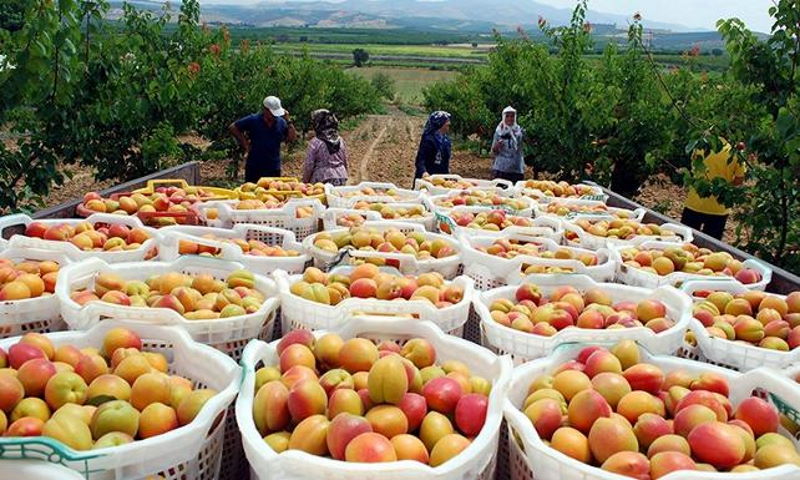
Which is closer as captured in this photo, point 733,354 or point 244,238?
point 733,354

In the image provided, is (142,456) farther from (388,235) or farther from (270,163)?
(270,163)

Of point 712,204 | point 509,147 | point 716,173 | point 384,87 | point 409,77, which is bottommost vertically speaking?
point 384,87

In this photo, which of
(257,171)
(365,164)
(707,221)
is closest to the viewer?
(707,221)

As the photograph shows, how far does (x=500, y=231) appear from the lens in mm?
4023

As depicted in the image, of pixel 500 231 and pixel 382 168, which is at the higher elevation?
pixel 500 231

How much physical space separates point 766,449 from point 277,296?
5.88 feet

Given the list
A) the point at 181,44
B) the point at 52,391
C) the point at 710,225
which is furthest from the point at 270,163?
the point at 52,391

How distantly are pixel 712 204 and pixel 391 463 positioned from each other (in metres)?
6.17

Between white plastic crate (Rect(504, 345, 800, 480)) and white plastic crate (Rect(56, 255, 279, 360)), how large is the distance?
1017 millimetres

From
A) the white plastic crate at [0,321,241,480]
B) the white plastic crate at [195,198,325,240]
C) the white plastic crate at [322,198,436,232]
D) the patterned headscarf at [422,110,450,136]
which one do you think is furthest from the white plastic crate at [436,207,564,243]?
the patterned headscarf at [422,110,450,136]

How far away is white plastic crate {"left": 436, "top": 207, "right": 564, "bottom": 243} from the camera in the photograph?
3.95m

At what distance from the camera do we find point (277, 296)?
9.00 ft

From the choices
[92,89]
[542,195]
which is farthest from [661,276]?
[92,89]

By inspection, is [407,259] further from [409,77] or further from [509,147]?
[409,77]
